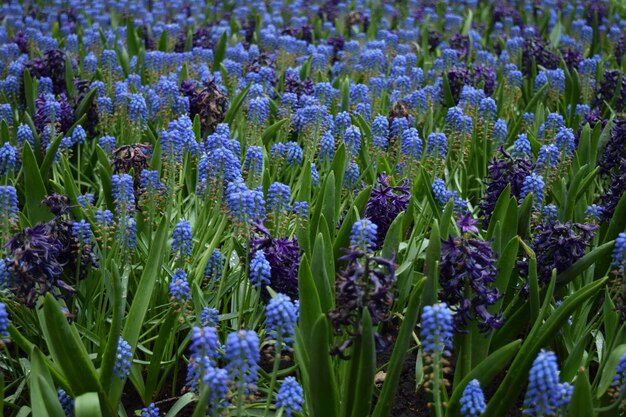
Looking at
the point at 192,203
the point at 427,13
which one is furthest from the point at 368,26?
the point at 192,203

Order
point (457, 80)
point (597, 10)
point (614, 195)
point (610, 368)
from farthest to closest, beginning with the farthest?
point (597, 10) → point (457, 80) → point (614, 195) → point (610, 368)

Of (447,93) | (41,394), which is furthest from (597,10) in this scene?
(41,394)

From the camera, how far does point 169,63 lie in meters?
6.42

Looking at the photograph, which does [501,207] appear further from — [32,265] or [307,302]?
[32,265]

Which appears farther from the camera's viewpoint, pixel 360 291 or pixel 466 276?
pixel 466 276

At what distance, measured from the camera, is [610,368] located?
2.60 meters

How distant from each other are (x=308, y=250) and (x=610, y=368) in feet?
4.20

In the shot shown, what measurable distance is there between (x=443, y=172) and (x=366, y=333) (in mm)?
2527

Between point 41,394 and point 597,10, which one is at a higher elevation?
point 41,394

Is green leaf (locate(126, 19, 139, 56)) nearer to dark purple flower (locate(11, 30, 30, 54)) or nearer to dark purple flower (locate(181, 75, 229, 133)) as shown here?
dark purple flower (locate(11, 30, 30, 54))

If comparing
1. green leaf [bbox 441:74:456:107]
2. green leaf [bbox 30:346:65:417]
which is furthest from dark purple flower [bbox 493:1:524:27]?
green leaf [bbox 30:346:65:417]

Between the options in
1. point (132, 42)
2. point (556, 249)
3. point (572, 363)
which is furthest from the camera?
point (132, 42)

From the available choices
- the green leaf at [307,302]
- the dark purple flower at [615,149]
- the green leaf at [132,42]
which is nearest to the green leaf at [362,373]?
the green leaf at [307,302]

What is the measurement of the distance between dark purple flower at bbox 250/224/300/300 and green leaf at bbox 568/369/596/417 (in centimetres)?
110
